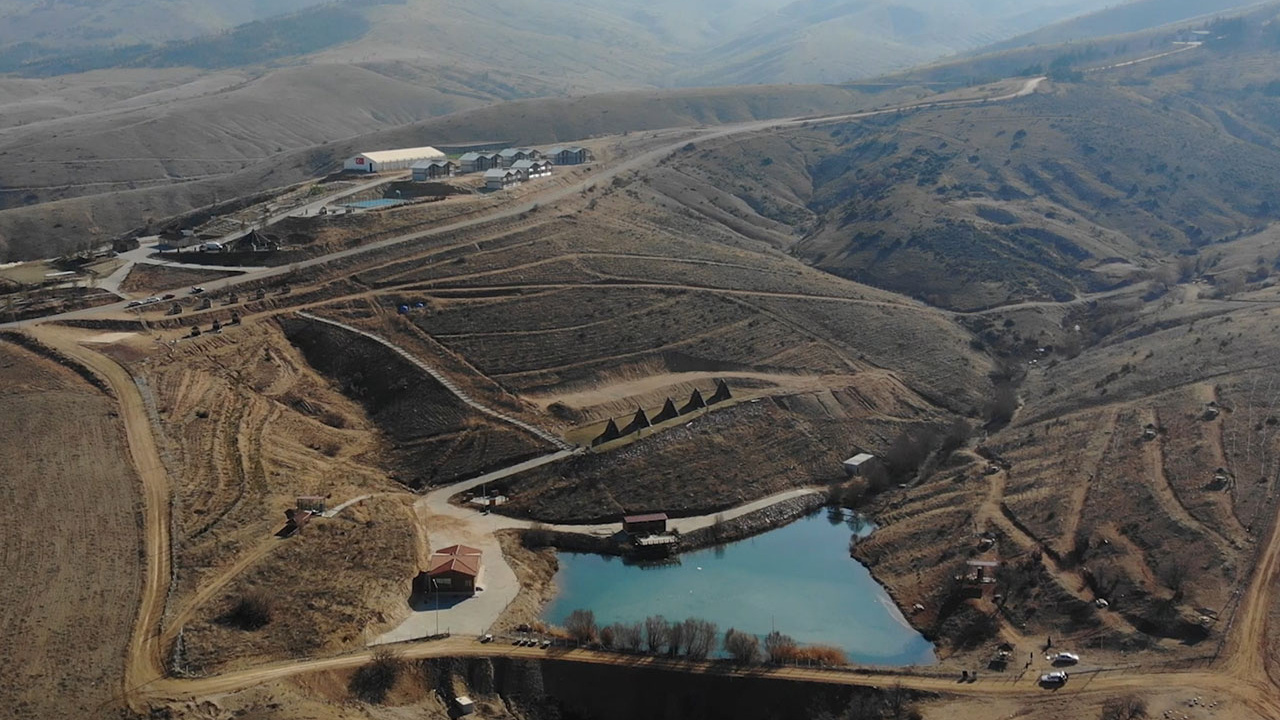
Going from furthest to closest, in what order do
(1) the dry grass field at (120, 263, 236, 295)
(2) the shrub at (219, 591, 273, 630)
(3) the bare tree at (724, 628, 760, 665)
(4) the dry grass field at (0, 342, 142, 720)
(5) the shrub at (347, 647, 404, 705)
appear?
1. (1) the dry grass field at (120, 263, 236, 295)
2. (3) the bare tree at (724, 628, 760, 665)
3. (2) the shrub at (219, 591, 273, 630)
4. (5) the shrub at (347, 647, 404, 705)
5. (4) the dry grass field at (0, 342, 142, 720)

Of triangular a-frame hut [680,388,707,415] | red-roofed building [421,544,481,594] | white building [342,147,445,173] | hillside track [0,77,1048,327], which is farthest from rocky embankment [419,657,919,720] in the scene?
white building [342,147,445,173]

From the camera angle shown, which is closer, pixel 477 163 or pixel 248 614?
pixel 248 614

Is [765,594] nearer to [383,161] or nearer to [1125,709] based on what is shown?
[1125,709]

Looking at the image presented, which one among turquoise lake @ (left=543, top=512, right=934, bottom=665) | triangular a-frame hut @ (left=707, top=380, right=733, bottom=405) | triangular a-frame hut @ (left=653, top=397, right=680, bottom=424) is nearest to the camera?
turquoise lake @ (left=543, top=512, right=934, bottom=665)

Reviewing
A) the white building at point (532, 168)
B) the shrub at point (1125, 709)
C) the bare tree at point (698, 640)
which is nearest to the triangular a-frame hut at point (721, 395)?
the bare tree at point (698, 640)

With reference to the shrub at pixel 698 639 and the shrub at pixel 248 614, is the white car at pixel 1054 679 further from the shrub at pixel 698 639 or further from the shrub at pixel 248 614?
the shrub at pixel 248 614

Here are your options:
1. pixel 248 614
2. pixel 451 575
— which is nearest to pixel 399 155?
pixel 451 575

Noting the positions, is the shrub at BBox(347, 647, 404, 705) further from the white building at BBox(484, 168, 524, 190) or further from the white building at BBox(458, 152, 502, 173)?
the white building at BBox(458, 152, 502, 173)

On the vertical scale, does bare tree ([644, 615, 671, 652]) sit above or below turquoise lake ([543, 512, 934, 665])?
above
